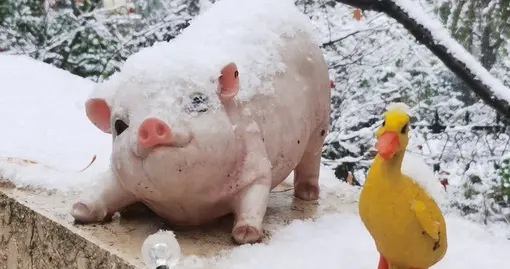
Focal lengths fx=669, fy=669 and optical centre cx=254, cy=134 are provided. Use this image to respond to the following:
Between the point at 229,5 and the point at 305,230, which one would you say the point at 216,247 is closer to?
the point at 305,230

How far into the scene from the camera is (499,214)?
1.59 metres

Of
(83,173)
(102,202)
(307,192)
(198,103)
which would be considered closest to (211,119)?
(198,103)

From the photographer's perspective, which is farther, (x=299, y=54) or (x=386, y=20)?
(x=386, y=20)

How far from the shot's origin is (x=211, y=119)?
91cm

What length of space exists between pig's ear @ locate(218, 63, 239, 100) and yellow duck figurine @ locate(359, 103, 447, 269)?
10.9 inches

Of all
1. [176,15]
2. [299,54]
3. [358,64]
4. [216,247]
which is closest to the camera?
[216,247]

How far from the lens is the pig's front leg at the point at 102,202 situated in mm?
1019

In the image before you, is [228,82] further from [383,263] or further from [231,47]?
[383,263]

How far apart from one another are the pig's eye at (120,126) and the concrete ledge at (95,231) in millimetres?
158

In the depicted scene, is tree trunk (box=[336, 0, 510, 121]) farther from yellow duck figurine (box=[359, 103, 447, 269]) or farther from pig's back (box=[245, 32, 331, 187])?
yellow duck figurine (box=[359, 103, 447, 269])

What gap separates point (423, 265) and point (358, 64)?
4.10ft

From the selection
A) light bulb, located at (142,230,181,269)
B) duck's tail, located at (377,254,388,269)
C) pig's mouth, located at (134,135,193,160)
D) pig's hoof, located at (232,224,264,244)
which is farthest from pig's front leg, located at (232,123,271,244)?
light bulb, located at (142,230,181,269)

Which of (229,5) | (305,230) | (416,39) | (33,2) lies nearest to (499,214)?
(416,39)

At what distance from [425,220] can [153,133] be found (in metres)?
0.36
